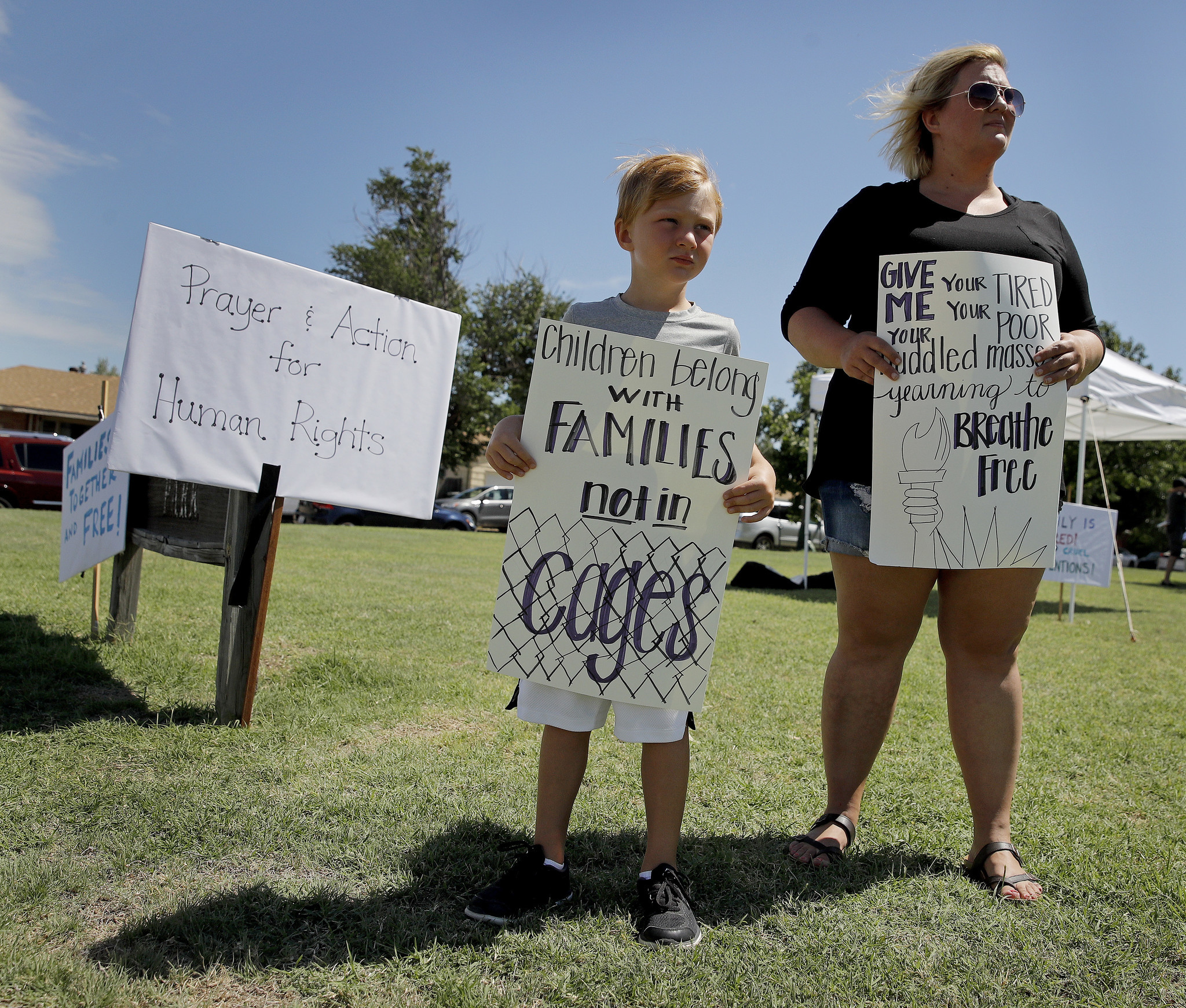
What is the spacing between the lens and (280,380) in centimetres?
305

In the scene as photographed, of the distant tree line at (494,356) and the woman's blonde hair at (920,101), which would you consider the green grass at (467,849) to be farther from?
the distant tree line at (494,356)

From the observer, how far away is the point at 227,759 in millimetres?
2742

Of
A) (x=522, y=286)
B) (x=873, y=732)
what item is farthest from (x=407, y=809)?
(x=522, y=286)

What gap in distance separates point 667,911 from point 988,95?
2085mm

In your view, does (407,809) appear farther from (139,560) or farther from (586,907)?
(139,560)

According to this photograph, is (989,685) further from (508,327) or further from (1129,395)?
(508,327)

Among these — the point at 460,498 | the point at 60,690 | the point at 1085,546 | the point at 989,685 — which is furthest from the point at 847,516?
the point at 460,498

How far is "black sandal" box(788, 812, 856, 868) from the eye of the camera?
7.38ft

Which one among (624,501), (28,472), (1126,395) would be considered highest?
(1126,395)

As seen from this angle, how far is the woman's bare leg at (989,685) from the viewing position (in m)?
2.16

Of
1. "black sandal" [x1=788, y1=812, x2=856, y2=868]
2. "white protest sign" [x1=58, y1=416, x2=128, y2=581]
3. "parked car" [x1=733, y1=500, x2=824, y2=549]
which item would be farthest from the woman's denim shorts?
"parked car" [x1=733, y1=500, x2=824, y2=549]

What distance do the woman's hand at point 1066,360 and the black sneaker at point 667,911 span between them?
150 centimetres

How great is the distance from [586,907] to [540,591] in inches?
28.7

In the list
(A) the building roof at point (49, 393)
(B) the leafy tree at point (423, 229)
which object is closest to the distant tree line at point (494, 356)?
(B) the leafy tree at point (423, 229)
